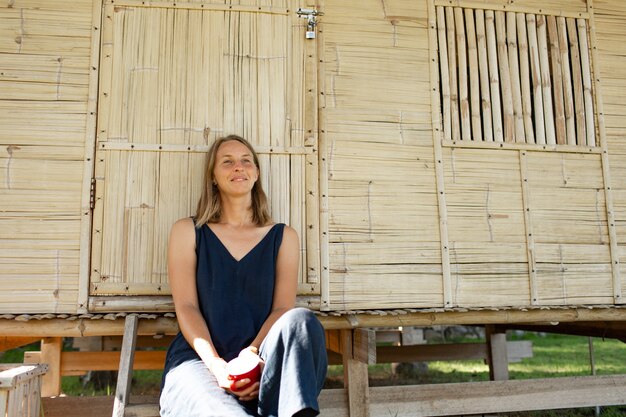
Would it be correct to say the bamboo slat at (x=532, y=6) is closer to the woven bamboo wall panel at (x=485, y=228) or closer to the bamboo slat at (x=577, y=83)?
the bamboo slat at (x=577, y=83)

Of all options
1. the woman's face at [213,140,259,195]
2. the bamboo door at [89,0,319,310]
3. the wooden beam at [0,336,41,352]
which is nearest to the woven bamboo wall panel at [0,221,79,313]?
the bamboo door at [89,0,319,310]

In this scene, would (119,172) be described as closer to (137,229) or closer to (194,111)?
(137,229)

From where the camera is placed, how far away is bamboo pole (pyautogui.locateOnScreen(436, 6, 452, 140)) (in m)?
3.89

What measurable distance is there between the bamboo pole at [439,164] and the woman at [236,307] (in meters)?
1.04

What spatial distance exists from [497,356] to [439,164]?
2731 millimetres

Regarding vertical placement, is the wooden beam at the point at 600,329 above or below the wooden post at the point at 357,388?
above

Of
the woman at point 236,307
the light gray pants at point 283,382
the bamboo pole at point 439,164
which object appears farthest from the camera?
the bamboo pole at point 439,164

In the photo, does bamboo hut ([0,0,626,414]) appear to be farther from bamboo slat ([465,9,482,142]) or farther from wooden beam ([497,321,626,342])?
wooden beam ([497,321,626,342])

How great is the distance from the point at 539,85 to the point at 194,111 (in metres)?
2.37

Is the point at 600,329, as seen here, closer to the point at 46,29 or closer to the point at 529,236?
the point at 529,236

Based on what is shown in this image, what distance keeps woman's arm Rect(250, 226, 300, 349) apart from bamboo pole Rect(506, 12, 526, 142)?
176 cm

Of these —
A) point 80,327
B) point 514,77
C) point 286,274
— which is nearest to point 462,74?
point 514,77

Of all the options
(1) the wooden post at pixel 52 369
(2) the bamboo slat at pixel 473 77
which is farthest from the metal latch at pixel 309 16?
(1) the wooden post at pixel 52 369

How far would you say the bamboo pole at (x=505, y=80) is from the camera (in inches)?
156
